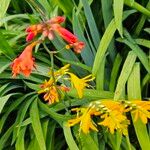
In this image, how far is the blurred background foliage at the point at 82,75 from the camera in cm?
127

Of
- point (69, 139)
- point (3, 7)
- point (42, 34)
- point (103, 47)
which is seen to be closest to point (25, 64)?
point (42, 34)

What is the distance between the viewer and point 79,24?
1.45 metres

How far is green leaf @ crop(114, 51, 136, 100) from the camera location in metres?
1.23

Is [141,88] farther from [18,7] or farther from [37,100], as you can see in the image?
[18,7]

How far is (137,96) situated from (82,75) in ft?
0.85

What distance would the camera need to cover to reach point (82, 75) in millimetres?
1465

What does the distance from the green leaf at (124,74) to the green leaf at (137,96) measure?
16mm

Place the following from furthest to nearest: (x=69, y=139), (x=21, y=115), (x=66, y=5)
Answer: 1. (x=66, y=5)
2. (x=21, y=115)
3. (x=69, y=139)

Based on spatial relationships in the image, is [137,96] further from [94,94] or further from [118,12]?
[118,12]

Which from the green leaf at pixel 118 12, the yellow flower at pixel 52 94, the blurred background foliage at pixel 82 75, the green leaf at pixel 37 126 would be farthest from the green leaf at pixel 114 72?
the yellow flower at pixel 52 94

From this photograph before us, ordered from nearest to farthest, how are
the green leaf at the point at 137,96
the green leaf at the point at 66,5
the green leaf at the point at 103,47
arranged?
the green leaf at the point at 137,96, the green leaf at the point at 103,47, the green leaf at the point at 66,5

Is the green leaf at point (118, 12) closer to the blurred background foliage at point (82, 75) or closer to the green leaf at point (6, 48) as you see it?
the blurred background foliage at point (82, 75)

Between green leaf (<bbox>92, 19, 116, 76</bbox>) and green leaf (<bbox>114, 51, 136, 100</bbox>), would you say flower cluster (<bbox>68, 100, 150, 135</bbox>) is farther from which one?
green leaf (<bbox>92, 19, 116, 76</bbox>)

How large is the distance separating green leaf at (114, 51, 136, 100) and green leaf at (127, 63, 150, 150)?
0.02 m
